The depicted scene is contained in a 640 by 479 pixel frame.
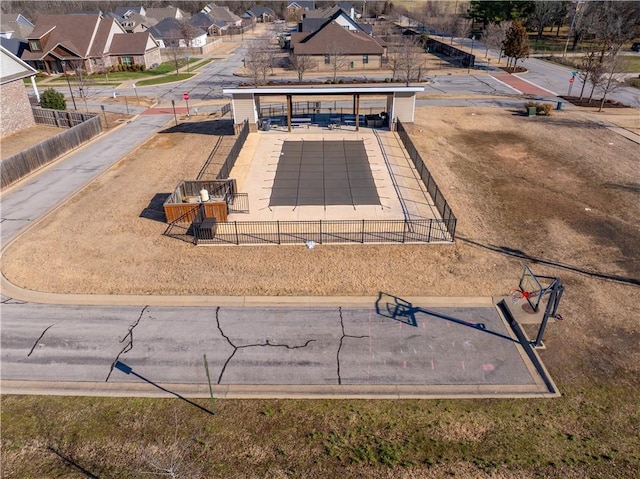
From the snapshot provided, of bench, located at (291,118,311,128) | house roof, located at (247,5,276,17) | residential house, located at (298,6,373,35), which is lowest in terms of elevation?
bench, located at (291,118,311,128)

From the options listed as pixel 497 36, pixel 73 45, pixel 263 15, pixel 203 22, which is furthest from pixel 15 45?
pixel 263 15

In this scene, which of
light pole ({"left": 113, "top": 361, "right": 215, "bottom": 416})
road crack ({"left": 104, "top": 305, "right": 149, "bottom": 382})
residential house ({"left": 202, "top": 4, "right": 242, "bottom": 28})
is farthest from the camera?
residential house ({"left": 202, "top": 4, "right": 242, "bottom": 28})

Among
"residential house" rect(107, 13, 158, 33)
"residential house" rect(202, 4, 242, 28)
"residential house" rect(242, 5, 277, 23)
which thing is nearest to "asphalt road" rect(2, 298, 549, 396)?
"residential house" rect(107, 13, 158, 33)

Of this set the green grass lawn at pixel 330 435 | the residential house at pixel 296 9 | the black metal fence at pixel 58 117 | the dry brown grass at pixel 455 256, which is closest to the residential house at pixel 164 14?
the residential house at pixel 296 9

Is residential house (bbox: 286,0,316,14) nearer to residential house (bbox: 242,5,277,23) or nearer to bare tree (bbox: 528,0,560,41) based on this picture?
residential house (bbox: 242,5,277,23)

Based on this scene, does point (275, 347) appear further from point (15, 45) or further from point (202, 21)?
point (202, 21)

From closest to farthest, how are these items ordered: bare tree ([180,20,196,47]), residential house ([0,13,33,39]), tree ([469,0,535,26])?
tree ([469,0,535,26]) < bare tree ([180,20,196,47]) < residential house ([0,13,33,39])

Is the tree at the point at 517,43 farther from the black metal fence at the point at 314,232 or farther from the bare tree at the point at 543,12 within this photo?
the black metal fence at the point at 314,232
